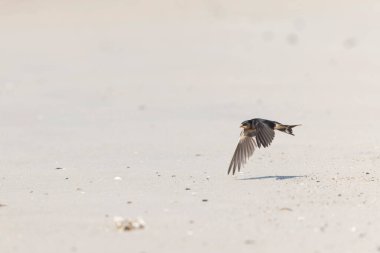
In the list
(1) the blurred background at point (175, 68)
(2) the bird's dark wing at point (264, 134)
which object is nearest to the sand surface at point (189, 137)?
(1) the blurred background at point (175, 68)

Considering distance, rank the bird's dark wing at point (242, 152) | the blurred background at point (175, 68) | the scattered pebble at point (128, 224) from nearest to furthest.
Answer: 1. the scattered pebble at point (128, 224)
2. the bird's dark wing at point (242, 152)
3. the blurred background at point (175, 68)

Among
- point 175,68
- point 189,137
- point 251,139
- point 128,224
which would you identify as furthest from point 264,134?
point 175,68

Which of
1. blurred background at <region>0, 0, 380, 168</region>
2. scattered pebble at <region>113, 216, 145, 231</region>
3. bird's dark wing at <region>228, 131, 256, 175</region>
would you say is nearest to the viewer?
scattered pebble at <region>113, 216, 145, 231</region>

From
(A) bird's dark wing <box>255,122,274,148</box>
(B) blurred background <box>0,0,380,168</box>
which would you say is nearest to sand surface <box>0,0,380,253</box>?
(B) blurred background <box>0,0,380,168</box>

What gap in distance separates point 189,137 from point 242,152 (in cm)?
189

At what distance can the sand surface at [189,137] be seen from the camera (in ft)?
20.2

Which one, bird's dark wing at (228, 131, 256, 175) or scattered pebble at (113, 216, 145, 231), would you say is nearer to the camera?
scattered pebble at (113, 216, 145, 231)

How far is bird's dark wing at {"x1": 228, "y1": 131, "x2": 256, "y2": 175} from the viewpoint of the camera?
319 inches

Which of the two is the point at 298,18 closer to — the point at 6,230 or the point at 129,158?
the point at 129,158

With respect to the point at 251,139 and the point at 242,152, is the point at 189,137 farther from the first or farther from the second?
the point at 242,152

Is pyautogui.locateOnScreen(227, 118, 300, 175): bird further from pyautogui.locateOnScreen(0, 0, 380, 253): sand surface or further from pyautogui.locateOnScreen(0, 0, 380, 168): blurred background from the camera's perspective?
pyautogui.locateOnScreen(0, 0, 380, 168): blurred background

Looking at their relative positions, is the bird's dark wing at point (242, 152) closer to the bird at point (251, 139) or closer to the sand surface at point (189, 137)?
the bird at point (251, 139)

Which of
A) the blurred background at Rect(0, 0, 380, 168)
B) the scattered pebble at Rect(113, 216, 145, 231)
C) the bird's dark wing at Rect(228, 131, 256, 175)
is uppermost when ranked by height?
the blurred background at Rect(0, 0, 380, 168)

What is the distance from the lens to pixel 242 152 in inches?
324
